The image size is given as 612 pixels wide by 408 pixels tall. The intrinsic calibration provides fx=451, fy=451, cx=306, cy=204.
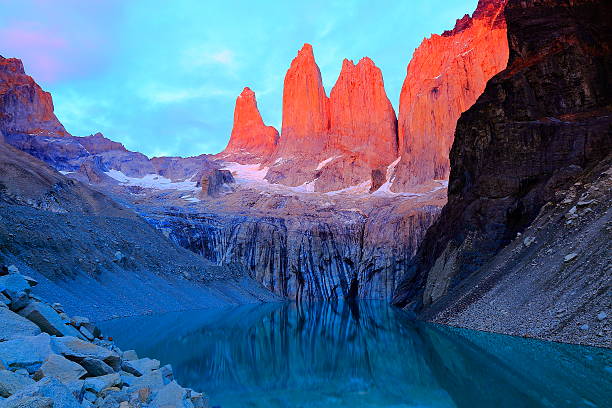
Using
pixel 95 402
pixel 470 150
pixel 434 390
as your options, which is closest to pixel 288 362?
pixel 434 390

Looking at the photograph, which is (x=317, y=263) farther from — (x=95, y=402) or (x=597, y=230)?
(x=95, y=402)

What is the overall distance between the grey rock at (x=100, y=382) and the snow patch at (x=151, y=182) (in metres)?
92.3

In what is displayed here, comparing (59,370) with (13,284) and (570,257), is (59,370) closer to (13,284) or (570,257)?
(13,284)

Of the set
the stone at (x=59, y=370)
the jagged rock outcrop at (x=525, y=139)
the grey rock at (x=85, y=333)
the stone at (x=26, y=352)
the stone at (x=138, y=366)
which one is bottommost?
the stone at (x=138, y=366)

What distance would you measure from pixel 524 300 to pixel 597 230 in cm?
429

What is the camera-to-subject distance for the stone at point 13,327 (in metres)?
7.29

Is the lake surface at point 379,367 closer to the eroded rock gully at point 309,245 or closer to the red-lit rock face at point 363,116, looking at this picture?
the eroded rock gully at point 309,245

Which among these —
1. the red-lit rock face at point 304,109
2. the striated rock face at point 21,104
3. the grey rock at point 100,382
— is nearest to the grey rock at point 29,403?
the grey rock at point 100,382

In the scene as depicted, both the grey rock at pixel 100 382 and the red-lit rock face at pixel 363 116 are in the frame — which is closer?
the grey rock at pixel 100 382

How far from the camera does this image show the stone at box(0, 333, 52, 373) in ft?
20.2

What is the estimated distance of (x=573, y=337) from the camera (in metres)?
15.6

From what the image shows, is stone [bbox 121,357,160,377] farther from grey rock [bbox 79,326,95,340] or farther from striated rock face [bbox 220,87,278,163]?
striated rock face [bbox 220,87,278,163]

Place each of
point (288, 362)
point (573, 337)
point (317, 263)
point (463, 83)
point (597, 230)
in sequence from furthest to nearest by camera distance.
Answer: point (463, 83) → point (317, 263) → point (597, 230) → point (288, 362) → point (573, 337)

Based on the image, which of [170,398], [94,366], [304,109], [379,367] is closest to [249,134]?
[304,109]
